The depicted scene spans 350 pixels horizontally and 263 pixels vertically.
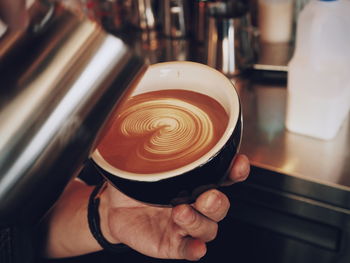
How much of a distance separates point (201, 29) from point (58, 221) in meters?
0.79

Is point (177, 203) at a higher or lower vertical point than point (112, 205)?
higher

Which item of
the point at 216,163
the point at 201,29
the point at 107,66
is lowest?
the point at 201,29

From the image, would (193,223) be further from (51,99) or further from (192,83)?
(51,99)

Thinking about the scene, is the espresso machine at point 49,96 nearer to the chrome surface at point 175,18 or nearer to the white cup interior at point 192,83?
the white cup interior at point 192,83

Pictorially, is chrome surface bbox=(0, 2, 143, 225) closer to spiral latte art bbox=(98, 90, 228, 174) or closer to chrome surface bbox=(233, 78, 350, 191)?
spiral latte art bbox=(98, 90, 228, 174)

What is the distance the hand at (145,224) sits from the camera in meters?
0.69

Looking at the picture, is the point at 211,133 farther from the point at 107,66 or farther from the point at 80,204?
the point at 80,204

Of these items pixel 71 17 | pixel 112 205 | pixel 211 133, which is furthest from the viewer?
pixel 112 205

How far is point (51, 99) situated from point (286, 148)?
68 centimetres

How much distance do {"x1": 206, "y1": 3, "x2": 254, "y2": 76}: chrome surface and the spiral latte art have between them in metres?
0.46

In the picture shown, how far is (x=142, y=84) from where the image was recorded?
824 mm

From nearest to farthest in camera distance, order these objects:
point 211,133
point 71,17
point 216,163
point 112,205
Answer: point 71,17 → point 216,163 → point 211,133 → point 112,205

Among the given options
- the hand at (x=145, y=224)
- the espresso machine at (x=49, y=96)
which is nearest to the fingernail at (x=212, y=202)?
the hand at (x=145, y=224)

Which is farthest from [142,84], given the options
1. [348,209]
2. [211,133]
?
[348,209]
